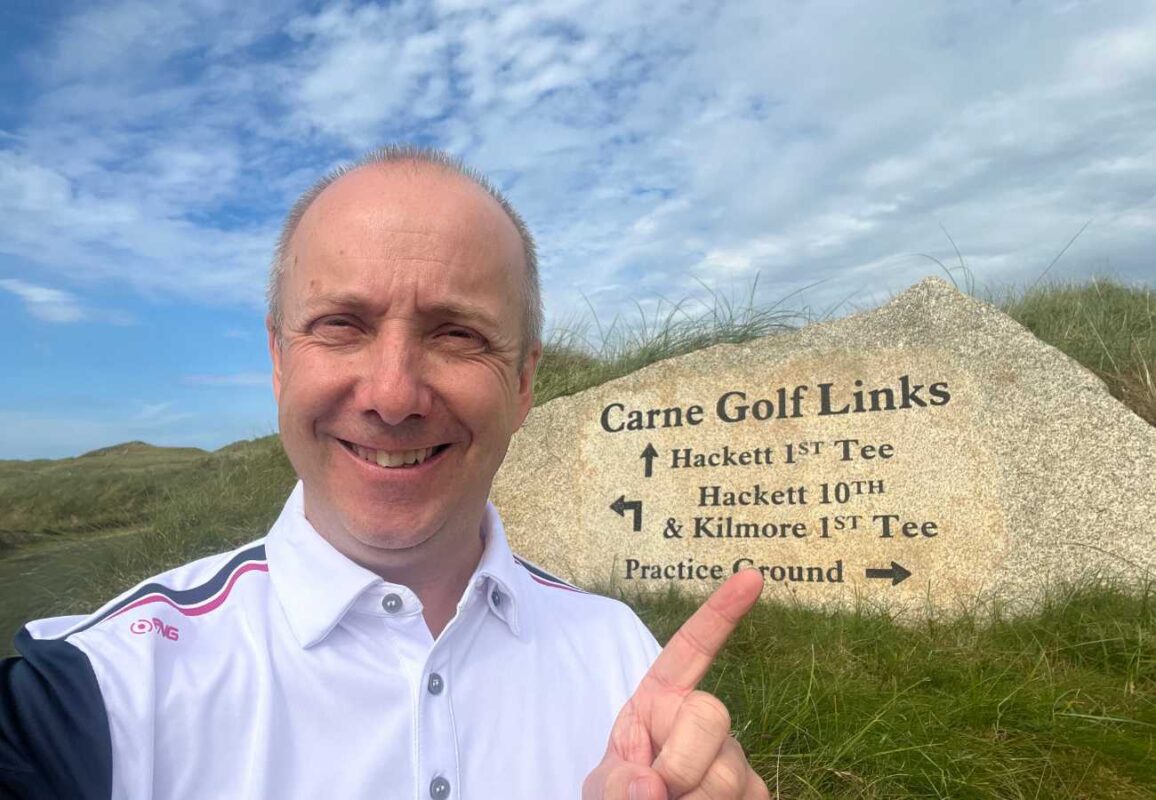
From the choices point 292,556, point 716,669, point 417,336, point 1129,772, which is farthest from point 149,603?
point 1129,772

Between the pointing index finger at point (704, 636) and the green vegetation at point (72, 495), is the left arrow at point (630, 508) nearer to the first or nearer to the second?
the pointing index finger at point (704, 636)

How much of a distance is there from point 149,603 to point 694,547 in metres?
3.58

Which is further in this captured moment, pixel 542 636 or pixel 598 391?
pixel 598 391

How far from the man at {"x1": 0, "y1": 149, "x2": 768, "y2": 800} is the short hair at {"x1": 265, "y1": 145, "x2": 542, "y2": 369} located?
11 millimetres

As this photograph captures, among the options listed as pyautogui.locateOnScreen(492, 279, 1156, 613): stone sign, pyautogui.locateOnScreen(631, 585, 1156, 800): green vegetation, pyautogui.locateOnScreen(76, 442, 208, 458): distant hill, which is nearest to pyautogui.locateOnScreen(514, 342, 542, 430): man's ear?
pyautogui.locateOnScreen(631, 585, 1156, 800): green vegetation

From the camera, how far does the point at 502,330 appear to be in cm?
154

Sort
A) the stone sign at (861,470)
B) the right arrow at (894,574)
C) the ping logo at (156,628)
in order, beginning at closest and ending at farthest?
the ping logo at (156,628) < the stone sign at (861,470) < the right arrow at (894,574)

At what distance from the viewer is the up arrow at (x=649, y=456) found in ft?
15.7

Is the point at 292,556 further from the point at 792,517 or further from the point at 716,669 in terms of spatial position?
the point at 792,517

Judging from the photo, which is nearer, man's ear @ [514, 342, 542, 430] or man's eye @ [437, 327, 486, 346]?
man's eye @ [437, 327, 486, 346]

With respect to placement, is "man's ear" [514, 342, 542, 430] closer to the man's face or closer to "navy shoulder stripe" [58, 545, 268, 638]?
the man's face

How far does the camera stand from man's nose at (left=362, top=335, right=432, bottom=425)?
140 centimetres

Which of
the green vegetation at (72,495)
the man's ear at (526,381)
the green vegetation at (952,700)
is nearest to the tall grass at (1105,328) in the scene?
the green vegetation at (952,700)

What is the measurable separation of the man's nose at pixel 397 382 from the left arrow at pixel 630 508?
3.42m
